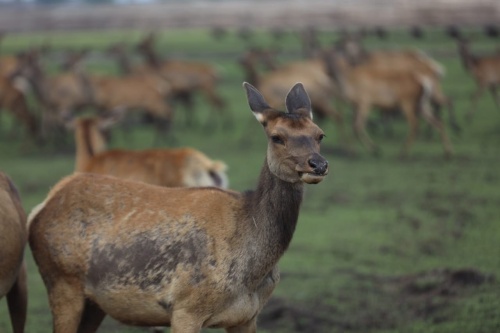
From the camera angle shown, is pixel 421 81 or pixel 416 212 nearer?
pixel 416 212

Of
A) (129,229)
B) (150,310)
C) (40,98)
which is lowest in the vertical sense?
(40,98)

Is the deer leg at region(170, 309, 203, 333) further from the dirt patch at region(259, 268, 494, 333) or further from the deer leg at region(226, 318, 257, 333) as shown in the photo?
the dirt patch at region(259, 268, 494, 333)

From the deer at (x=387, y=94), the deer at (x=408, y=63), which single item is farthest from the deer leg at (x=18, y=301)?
the deer at (x=408, y=63)

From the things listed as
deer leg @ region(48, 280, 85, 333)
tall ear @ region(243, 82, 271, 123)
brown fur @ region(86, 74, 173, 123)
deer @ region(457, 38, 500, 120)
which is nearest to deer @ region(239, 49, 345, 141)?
brown fur @ region(86, 74, 173, 123)

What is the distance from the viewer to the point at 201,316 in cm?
546

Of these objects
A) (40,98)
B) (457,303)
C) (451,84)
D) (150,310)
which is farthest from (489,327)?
(451,84)

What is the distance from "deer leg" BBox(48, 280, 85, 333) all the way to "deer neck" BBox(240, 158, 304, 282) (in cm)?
105

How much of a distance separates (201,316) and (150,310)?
0.35 metres

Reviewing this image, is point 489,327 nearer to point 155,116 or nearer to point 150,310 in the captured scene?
point 150,310

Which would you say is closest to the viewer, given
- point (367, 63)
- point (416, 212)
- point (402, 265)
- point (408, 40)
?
point (402, 265)

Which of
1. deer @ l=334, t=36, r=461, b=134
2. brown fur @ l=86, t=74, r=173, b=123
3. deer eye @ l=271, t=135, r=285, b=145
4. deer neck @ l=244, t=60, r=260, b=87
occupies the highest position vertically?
deer eye @ l=271, t=135, r=285, b=145

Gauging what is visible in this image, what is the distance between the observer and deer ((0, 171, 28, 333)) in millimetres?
6262

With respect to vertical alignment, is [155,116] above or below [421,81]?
below

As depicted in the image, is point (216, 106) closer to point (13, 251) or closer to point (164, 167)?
point (164, 167)
